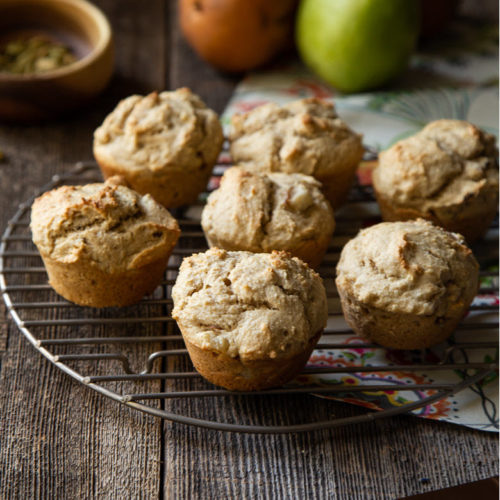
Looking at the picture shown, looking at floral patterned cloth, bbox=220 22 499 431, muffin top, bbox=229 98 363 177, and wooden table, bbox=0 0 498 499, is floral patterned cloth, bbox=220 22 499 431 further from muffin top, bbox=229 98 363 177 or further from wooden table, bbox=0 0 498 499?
muffin top, bbox=229 98 363 177

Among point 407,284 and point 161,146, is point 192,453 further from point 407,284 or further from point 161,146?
point 161,146

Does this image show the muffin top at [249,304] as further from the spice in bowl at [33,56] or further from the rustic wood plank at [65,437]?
the spice in bowl at [33,56]

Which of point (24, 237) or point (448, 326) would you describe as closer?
point (448, 326)

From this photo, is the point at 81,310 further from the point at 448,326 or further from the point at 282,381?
the point at 448,326

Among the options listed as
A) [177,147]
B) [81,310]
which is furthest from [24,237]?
[177,147]

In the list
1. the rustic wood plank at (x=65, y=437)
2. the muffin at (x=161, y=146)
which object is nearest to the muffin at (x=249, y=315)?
the rustic wood plank at (x=65, y=437)

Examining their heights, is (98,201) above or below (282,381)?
above

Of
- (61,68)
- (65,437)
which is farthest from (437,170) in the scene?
(61,68)
